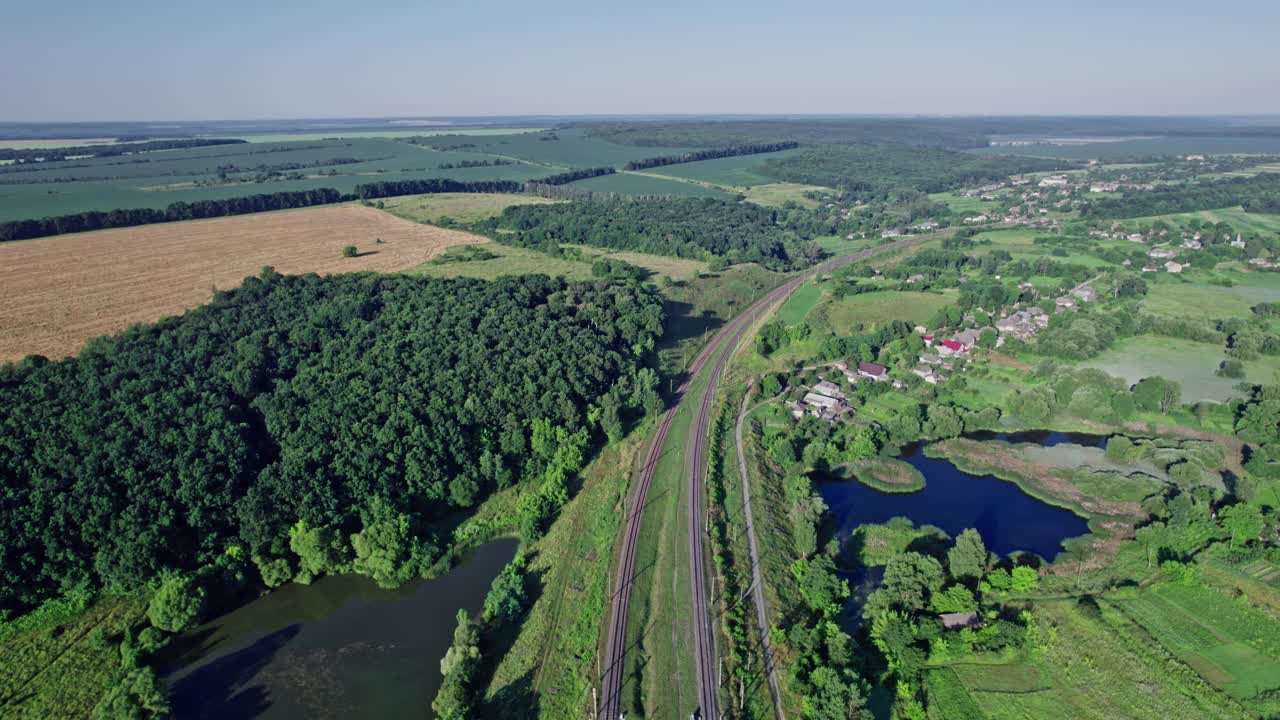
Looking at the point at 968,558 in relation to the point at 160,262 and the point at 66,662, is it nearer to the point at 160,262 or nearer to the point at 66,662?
the point at 66,662

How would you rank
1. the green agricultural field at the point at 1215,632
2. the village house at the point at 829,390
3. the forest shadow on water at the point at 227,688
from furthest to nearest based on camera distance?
1. the village house at the point at 829,390
2. the green agricultural field at the point at 1215,632
3. the forest shadow on water at the point at 227,688

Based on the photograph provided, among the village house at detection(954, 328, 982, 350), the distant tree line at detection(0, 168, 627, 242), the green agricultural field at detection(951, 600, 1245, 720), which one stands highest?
the distant tree line at detection(0, 168, 627, 242)

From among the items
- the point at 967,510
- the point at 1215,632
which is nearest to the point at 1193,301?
the point at 967,510

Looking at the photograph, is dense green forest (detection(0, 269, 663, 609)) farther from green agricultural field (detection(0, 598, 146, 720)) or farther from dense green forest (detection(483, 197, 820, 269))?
dense green forest (detection(483, 197, 820, 269))

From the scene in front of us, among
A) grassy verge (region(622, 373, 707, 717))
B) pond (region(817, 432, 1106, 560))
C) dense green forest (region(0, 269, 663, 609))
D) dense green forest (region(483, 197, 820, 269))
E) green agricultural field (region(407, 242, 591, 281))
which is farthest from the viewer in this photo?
dense green forest (region(483, 197, 820, 269))

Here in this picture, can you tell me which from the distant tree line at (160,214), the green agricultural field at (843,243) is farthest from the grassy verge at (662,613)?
the distant tree line at (160,214)

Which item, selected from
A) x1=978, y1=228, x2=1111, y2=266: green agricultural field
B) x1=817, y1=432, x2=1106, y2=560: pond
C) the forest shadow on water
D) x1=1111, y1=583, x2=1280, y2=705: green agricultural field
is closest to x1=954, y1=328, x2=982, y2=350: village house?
x1=817, y1=432, x2=1106, y2=560: pond

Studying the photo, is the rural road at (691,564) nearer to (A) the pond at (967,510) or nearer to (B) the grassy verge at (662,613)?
(B) the grassy verge at (662,613)
